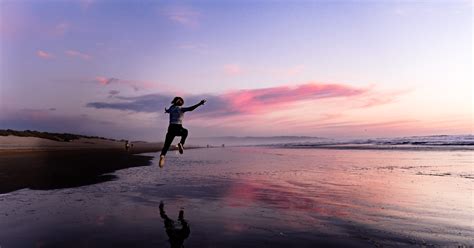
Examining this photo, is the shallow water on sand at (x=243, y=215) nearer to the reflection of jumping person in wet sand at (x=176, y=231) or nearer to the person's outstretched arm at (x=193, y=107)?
the reflection of jumping person in wet sand at (x=176, y=231)

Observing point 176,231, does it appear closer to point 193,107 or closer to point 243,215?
point 243,215

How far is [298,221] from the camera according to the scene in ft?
26.5

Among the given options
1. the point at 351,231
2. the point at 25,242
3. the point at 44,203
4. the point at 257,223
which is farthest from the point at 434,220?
the point at 44,203

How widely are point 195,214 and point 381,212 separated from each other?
4.53 meters

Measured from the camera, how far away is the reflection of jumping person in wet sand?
637cm

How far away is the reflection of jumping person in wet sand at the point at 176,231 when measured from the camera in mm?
6374

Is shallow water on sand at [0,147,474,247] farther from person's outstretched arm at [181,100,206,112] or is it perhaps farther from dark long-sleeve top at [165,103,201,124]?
person's outstretched arm at [181,100,206,112]

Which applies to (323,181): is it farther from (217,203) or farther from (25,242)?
(25,242)

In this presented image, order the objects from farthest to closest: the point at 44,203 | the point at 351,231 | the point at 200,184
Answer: the point at 200,184 < the point at 44,203 < the point at 351,231

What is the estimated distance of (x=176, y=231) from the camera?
23.2 ft

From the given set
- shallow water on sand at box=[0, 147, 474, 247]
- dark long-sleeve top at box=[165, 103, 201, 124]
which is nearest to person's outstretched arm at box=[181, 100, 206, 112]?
dark long-sleeve top at box=[165, 103, 201, 124]

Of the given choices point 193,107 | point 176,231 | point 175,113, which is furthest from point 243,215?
point 175,113

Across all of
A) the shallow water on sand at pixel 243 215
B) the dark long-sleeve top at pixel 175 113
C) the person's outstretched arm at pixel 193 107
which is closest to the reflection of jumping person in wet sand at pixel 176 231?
the shallow water on sand at pixel 243 215

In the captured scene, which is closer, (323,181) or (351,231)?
(351,231)
